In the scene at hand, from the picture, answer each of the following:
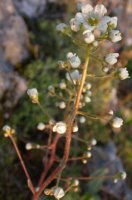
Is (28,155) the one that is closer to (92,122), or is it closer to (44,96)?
(44,96)

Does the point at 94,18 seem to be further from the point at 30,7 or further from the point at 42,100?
the point at 30,7

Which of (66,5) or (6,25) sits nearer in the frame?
(6,25)

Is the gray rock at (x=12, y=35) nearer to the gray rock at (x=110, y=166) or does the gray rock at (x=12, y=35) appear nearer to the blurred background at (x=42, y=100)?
the blurred background at (x=42, y=100)

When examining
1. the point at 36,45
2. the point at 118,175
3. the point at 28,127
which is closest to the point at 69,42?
the point at 36,45

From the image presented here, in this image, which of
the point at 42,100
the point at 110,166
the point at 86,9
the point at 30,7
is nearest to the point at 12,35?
the point at 42,100

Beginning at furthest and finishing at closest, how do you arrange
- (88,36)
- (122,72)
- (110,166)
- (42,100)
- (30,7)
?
(30,7) < (110,166) < (42,100) < (122,72) < (88,36)

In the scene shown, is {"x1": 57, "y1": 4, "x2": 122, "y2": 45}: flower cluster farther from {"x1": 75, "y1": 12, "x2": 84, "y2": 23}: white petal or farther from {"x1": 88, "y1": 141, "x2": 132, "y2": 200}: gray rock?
{"x1": 88, "y1": 141, "x2": 132, "y2": 200}: gray rock

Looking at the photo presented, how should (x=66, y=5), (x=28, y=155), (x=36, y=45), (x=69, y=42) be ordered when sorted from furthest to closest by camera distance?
1. (x=66, y=5)
2. (x=69, y=42)
3. (x=36, y=45)
4. (x=28, y=155)

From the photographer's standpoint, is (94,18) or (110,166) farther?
(110,166)
